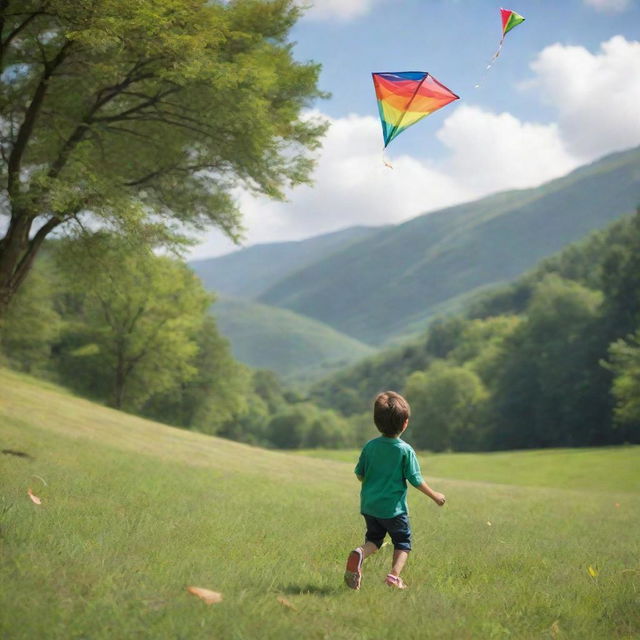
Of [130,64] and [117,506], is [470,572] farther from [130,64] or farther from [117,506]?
[130,64]

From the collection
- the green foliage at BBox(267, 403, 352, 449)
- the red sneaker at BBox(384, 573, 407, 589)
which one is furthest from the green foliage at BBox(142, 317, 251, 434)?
the green foliage at BBox(267, 403, 352, 449)

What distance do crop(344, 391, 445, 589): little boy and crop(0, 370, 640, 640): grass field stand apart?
1.25ft

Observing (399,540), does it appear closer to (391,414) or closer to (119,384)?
(391,414)

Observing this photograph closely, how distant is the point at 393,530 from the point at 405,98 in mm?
7553

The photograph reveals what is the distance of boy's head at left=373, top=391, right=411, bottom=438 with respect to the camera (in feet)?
20.3

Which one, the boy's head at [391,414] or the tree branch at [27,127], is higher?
the tree branch at [27,127]

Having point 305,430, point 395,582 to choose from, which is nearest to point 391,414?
point 395,582

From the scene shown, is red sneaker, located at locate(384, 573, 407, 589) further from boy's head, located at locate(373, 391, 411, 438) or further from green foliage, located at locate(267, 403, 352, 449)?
green foliage, located at locate(267, 403, 352, 449)

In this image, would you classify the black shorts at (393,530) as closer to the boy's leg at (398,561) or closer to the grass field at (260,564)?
the boy's leg at (398,561)

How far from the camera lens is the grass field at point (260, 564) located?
14.6ft

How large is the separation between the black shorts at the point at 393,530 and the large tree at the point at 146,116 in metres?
9.74

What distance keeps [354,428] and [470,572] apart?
122m

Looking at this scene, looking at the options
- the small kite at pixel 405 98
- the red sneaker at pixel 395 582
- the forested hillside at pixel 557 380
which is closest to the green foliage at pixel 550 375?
the forested hillside at pixel 557 380

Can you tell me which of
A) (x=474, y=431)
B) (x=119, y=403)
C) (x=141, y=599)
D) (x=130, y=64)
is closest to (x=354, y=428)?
(x=474, y=431)
